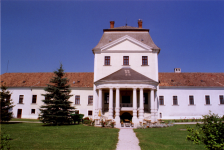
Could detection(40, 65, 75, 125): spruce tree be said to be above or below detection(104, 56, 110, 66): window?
below

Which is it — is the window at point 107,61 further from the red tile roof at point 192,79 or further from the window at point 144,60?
the red tile roof at point 192,79

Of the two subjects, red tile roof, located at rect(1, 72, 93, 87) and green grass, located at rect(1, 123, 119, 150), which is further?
red tile roof, located at rect(1, 72, 93, 87)

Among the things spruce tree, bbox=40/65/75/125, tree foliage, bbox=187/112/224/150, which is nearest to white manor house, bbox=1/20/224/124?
spruce tree, bbox=40/65/75/125

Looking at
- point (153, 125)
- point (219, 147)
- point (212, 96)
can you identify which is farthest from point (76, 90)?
point (219, 147)

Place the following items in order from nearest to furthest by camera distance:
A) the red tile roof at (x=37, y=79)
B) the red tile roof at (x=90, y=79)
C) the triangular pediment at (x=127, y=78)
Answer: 1. the triangular pediment at (x=127, y=78)
2. the red tile roof at (x=90, y=79)
3. the red tile roof at (x=37, y=79)

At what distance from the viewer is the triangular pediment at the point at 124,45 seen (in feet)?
95.9

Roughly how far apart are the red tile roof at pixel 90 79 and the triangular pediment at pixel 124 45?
951 cm

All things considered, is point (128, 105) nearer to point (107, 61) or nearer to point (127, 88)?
point (127, 88)

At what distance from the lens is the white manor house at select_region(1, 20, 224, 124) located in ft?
80.6

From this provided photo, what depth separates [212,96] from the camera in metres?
34.2

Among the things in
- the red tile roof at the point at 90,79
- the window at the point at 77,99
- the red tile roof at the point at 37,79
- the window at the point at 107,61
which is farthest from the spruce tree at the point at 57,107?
the red tile roof at the point at 37,79

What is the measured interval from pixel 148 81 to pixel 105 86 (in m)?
5.47

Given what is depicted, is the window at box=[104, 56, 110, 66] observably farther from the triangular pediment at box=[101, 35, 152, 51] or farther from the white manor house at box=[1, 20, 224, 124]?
the triangular pediment at box=[101, 35, 152, 51]

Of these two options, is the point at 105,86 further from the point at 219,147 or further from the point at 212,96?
the point at 212,96
